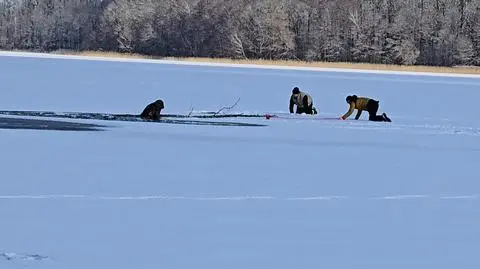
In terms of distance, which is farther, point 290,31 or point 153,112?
point 290,31

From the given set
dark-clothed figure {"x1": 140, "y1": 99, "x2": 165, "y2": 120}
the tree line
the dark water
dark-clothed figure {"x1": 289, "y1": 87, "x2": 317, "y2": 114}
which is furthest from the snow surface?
the tree line

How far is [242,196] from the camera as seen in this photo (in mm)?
8883

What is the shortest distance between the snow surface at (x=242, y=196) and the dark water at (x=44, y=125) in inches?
18.6

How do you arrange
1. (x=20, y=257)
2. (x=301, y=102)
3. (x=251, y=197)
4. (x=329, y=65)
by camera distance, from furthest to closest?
(x=329, y=65) → (x=301, y=102) → (x=251, y=197) → (x=20, y=257)

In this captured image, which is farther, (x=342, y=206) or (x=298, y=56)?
(x=298, y=56)

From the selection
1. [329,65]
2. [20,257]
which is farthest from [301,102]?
[329,65]

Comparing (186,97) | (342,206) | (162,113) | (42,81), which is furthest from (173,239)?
(42,81)

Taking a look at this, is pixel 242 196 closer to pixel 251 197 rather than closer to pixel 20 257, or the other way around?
pixel 251 197

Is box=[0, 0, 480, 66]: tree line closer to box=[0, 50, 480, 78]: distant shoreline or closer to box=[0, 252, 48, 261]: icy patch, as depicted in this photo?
box=[0, 50, 480, 78]: distant shoreline

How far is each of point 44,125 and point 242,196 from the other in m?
6.98

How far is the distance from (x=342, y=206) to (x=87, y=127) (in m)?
7.51

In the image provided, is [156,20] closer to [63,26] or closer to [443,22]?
[63,26]

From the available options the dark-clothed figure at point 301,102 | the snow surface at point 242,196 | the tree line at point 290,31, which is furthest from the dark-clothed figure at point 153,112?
the tree line at point 290,31

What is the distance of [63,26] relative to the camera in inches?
3292
